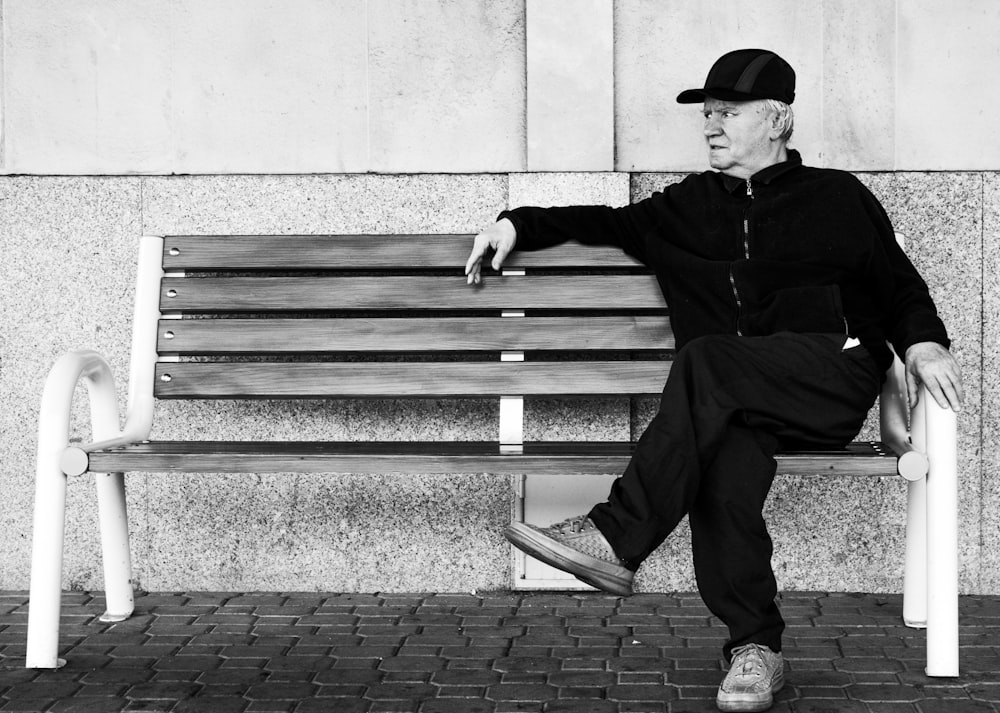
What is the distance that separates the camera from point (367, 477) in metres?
4.49

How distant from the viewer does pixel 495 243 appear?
3.96m

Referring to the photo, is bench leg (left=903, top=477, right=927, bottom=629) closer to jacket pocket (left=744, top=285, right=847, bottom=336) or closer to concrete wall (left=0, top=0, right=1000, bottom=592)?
concrete wall (left=0, top=0, right=1000, bottom=592)

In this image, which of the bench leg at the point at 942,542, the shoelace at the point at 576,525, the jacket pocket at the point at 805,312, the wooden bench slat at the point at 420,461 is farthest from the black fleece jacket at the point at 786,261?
the shoelace at the point at 576,525

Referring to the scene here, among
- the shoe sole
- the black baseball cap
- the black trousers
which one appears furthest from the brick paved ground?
the black baseball cap

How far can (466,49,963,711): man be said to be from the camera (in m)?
3.16

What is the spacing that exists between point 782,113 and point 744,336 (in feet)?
2.57

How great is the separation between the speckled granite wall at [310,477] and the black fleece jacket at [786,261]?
61 cm

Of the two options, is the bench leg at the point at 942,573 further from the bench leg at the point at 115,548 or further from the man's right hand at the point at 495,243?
the bench leg at the point at 115,548

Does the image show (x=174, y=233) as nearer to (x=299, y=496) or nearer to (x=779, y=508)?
(x=299, y=496)

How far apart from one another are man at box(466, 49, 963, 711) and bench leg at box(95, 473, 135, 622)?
1349 millimetres

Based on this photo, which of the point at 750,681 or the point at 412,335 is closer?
the point at 750,681

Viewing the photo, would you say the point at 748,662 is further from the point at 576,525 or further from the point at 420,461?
the point at 420,461

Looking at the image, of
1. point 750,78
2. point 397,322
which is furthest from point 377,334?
point 750,78

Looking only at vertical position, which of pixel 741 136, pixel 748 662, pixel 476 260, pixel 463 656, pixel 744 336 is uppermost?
pixel 741 136
